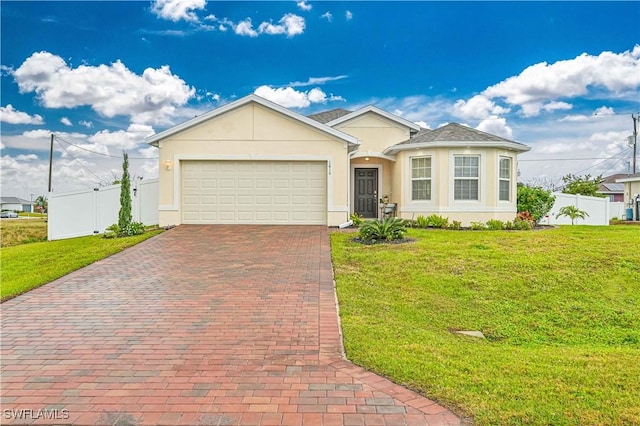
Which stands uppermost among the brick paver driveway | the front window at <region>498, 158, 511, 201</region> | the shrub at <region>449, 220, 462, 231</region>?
the front window at <region>498, 158, 511, 201</region>

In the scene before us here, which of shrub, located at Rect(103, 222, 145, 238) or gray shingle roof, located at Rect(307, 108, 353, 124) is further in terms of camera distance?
gray shingle roof, located at Rect(307, 108, 353, 124)

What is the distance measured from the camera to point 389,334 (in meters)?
5.85

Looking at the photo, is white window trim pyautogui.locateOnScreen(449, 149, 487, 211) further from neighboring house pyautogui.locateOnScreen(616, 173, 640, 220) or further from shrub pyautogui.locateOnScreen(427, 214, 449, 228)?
neighboring house pyautogui.locateOnScreen(616, 173, 640, 220)

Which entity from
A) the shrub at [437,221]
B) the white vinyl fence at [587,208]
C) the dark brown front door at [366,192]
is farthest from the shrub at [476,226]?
the white vinyl fence at [587,208]

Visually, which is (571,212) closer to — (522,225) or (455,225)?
(522,225)

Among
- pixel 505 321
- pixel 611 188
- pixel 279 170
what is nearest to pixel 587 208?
pixel 279 170

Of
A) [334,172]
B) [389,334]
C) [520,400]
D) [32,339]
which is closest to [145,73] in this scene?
[334,172]

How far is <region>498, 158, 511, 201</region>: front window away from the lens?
1728cm

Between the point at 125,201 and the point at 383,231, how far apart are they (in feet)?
29.2

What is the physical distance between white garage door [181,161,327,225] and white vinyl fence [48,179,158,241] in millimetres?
2771

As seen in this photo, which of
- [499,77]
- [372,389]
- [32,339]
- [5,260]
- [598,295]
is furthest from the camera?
[499,77]

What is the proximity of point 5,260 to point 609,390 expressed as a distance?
1441cm

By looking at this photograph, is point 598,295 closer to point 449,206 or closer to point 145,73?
point 449,206

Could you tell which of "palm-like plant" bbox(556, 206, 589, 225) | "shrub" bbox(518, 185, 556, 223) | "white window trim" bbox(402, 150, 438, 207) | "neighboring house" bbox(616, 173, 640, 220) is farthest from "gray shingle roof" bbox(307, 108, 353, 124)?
"neighboring house" bbox(616, 173, 640, 220)
